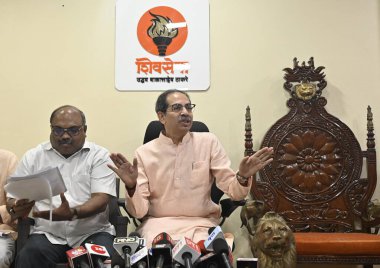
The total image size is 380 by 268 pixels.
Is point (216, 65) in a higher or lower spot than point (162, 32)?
lower

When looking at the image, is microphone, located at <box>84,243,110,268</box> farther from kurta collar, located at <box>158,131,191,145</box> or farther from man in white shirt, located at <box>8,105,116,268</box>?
kurta collar, located at <box>158,131,191,145</box>

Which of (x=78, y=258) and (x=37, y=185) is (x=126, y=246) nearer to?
(x=78, y=258)

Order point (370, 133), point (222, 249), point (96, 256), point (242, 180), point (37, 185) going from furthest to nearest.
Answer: point (370, 133)
point (242, 180)
point (37, 185)
point (96, 256)
point (222, 249)

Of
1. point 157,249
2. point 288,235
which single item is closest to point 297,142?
point 288,235

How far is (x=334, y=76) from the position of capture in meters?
3.55

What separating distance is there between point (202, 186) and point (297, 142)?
1.11 metres

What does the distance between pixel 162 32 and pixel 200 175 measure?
59.9 inches

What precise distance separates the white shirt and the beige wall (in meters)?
0.82

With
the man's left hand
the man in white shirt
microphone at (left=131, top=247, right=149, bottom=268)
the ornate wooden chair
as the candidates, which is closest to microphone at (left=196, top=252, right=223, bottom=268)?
microphone at (left=131, top=247, right=149, bottom=268)

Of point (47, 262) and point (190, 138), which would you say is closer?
point (47, 262)

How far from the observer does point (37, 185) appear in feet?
7.11

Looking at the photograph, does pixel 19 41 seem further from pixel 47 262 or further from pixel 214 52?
pixel 47 262

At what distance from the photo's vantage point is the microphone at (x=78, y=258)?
1.66 metres

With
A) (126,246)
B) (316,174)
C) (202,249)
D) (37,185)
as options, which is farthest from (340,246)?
(37,185)
